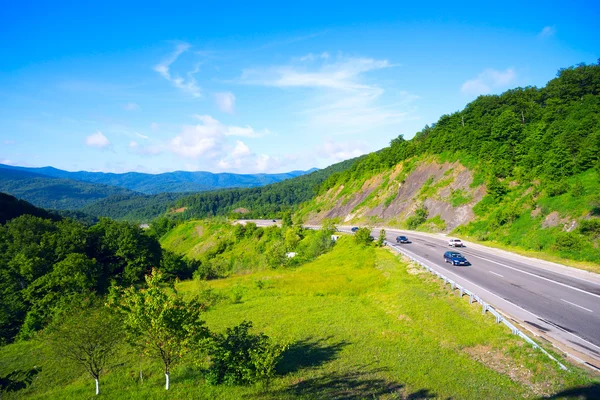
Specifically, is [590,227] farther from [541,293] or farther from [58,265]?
[58,265]

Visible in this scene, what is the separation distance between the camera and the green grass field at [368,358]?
13.9m

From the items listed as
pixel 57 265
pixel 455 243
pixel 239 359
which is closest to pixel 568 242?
pixel 455 243

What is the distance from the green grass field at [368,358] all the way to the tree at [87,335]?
2.30 meters

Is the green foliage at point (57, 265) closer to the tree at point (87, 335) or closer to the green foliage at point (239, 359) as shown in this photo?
the tree at point (87, 335)

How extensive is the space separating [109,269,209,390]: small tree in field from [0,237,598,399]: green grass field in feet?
4.86

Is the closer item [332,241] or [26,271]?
Answer: [26,271]

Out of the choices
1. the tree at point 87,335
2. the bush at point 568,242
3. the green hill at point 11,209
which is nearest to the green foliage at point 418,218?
the bush at point 568,242

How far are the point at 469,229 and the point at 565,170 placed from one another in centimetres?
1601

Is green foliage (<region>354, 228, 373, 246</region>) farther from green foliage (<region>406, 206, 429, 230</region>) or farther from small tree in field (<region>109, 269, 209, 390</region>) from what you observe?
small tree in field (<region>109, 269, 209, 390</region>)

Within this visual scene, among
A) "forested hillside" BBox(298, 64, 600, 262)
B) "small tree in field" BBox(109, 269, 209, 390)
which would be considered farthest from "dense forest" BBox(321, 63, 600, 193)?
"small tree in field" BBox(109, 269, 209, 390)

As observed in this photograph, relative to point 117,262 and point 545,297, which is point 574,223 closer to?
point 545,297

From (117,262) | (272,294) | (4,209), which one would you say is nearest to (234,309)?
(272,294)

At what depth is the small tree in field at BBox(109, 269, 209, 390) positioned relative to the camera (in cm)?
1373

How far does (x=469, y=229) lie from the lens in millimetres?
53469
